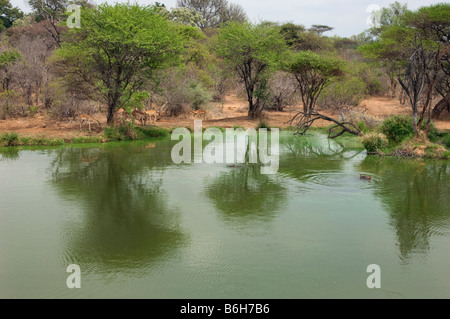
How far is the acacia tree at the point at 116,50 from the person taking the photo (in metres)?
Result: 15.9

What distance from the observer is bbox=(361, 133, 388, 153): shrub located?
45.3 ft

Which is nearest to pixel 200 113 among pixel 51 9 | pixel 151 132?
pixel 151 132

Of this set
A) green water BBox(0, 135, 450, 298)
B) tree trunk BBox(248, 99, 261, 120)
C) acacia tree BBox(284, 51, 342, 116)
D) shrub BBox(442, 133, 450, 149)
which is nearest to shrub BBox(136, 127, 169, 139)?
green water BBox(0, 135, 450, 298)

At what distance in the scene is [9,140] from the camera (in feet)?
47.7

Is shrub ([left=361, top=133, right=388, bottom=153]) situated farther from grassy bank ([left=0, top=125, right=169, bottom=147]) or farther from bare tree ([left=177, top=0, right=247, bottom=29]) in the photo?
bare tree ([left=177, top=0, right=247, bottom=29])

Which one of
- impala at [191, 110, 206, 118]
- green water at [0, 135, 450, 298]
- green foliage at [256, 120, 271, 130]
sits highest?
impala at [191, 110, 206, 118]

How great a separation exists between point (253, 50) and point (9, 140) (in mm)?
12992

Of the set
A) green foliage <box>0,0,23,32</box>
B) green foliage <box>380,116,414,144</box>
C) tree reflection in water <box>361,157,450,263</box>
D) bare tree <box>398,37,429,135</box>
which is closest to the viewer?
tree reflection in water <box>361,157,450,263</box>

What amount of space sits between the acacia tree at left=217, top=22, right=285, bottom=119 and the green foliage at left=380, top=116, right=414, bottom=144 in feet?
28.8

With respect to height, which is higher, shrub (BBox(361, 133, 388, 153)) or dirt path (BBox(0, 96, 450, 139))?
dirt path (BBox(0, 96, 450, 139))

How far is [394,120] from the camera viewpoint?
1416 cm

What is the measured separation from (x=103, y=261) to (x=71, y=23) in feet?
42.3

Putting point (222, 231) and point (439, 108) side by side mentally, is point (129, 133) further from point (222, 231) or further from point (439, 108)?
point (439, 108)
